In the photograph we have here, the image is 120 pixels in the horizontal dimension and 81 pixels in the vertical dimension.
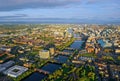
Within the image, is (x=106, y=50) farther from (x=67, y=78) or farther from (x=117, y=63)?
(x=67, y=78)

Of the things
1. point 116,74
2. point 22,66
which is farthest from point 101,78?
point 22,66

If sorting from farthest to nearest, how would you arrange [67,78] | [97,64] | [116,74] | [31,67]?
[97,64]
[31,67]
[116,74]
[67,78]

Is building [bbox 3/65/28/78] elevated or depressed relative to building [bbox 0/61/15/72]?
depressed

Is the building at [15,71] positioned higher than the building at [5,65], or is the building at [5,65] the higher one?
the building at [5,65]

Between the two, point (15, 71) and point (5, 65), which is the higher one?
point (5, 65)

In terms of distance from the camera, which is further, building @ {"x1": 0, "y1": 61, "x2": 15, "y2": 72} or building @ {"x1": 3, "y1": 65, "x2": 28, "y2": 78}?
building @ {"x1": 0, "y1": 61, "x2": 15, "y2": 72}

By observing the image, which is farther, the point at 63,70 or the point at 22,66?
the point at 22,66

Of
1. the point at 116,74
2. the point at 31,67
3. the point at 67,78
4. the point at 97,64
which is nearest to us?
Answer: the point at 67,78

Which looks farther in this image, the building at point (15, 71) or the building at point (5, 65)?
the building at point (5, 65)
